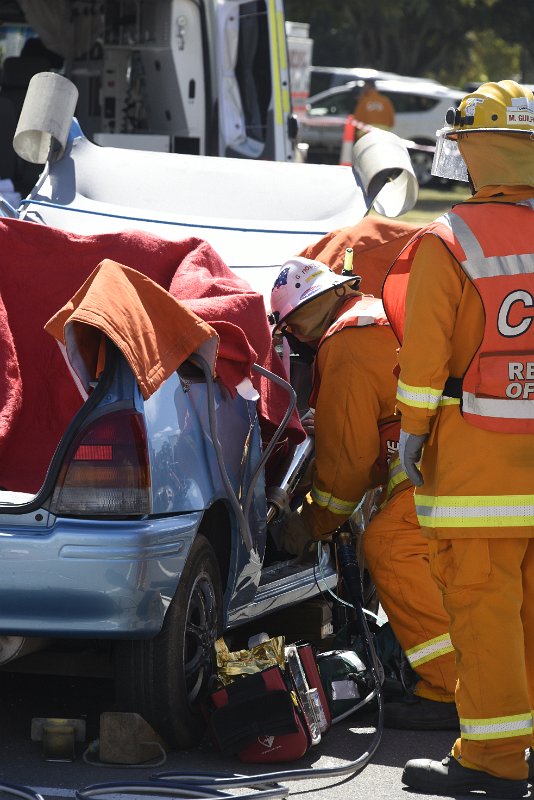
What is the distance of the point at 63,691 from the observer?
4.62 m

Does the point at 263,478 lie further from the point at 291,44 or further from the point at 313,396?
the point at 291,44

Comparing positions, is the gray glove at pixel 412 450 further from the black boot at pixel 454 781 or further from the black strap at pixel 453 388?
the black boot at pixel 454 781

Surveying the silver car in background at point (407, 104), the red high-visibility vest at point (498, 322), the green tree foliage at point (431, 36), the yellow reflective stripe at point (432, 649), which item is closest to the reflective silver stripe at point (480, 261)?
the red high-visibility vest at point (498, 322)

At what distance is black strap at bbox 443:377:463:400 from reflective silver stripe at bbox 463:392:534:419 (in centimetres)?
4

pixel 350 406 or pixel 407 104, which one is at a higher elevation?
pixel 350 406

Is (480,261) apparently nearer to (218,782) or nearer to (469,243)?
(469,243)

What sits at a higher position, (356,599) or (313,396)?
(313,396)

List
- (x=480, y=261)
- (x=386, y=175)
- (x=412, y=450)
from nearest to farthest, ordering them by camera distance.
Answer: (x=480, y=261), (x=412, y=450), (x=386, y=175)

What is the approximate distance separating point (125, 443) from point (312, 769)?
3.37 feet

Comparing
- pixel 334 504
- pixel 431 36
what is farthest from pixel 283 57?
pixel 431 36

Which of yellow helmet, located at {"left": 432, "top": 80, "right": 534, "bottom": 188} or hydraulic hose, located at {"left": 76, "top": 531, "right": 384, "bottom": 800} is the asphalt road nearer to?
hydraulic hose, located at {"left": 76, "top": 531, "right": 384, "bottom": 800}

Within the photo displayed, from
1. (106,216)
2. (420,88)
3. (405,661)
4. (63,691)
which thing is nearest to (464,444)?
(405,661)

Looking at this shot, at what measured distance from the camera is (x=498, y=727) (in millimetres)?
3871

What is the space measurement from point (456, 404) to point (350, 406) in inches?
29.8
